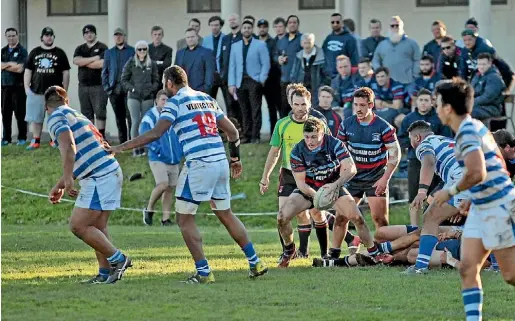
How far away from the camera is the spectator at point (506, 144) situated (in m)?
12.7

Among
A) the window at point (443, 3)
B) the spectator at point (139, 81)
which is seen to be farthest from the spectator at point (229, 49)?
the window at point (443, 3)

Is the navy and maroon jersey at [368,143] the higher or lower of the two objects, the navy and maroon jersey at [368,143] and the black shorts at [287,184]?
the higher

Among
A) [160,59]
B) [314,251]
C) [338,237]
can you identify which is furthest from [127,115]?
[338,237]

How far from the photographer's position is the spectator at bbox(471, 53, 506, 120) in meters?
19.7

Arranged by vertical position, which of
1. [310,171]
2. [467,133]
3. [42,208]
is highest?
[467,133]

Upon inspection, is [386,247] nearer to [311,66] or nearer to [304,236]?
[304,236]

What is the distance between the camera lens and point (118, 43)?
78.0 ft

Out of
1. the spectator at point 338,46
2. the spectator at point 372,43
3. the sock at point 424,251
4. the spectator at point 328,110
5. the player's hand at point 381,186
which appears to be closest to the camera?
the sock at point 424,251

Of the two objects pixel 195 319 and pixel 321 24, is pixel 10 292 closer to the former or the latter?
pixel 195 319

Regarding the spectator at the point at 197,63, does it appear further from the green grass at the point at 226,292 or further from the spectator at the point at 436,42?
the green grass at the point at 226,292

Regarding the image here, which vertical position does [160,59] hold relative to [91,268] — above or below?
above

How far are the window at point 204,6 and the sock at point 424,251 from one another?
16.7 metres

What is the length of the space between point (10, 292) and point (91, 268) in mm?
2220

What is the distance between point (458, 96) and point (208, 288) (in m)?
3.66
